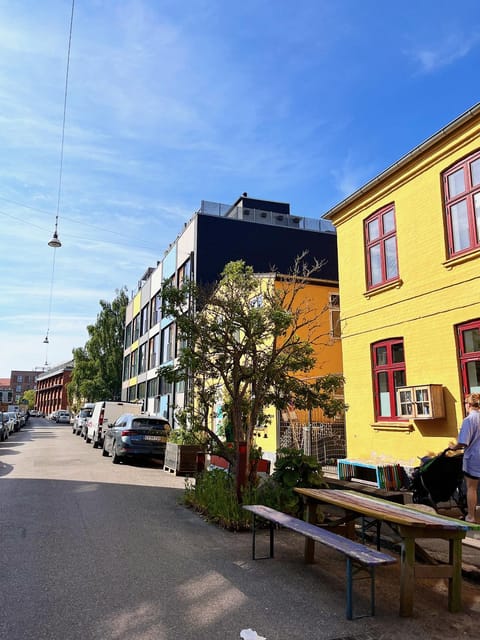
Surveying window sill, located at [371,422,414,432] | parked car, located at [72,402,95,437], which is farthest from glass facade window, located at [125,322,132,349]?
window sill, located at [371,422,414,432]

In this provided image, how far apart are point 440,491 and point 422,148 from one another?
6.81 metres

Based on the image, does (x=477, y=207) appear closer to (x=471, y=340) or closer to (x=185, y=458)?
(x=471, y=340)

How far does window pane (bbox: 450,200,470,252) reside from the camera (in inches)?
374

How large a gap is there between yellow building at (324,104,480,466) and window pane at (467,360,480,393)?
0.02m

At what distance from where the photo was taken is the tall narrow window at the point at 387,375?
10.9 metres

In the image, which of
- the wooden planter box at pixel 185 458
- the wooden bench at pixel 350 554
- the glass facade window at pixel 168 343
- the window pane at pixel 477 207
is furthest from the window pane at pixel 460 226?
the glass facade window at pixel 168 343

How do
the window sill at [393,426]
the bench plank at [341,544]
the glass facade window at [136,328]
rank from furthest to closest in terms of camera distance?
1. the glass facade window at [136,328]
2. the window sill at [393,426]
3. the bench plank at [341,544]

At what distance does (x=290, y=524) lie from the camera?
16.8 ft

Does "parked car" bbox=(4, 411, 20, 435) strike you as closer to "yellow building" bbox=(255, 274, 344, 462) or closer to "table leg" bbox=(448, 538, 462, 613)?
"yellow building" bbox=(255, 274, 344, 462)

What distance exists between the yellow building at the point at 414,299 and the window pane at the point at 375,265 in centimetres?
3

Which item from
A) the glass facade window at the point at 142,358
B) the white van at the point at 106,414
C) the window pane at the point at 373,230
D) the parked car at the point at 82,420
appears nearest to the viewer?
the window pane at the point at 373,230

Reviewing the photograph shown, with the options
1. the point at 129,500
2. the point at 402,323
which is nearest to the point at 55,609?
the point at 129,500

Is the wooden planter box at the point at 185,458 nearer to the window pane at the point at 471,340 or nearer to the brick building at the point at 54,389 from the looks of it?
the window pane at the point at 471,340

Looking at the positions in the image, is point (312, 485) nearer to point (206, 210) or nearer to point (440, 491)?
point (440, 491)
